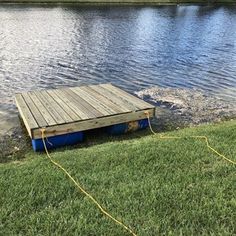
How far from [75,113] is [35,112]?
1149 millimetres

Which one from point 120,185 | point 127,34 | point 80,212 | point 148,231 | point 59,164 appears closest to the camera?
point 148,231

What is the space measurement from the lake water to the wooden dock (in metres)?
1.42

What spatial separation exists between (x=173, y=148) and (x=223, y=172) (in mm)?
1475

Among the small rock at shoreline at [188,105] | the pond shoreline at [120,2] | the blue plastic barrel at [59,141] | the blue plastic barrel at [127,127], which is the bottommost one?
the pond shoreline at [120,2]

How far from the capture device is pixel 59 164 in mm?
7547

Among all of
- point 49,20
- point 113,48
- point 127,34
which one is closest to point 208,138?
point 113,48

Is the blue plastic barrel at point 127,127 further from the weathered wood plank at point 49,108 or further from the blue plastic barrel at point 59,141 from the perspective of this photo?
the weathered wood plank at point 49,108

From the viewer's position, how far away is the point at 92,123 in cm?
998

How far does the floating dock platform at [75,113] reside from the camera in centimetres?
955

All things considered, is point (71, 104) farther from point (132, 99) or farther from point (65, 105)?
point (132, 99)

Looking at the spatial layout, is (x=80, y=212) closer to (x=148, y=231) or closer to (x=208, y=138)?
(x=148, y=231)

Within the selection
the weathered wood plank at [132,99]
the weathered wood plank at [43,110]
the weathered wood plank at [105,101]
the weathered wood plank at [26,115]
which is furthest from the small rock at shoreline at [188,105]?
the weathered wood plank at [26,115]

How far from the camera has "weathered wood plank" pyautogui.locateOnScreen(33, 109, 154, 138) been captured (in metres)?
9.42

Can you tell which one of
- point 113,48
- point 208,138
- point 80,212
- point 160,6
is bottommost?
point 160,6
